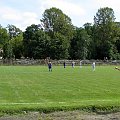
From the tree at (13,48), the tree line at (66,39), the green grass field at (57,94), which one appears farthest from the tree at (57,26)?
the green grass field at (57,94)

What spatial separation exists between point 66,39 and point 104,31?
15198 millimetres

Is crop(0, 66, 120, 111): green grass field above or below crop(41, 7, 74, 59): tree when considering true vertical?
below

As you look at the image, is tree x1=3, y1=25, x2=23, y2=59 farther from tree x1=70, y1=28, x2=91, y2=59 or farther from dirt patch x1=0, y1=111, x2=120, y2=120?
Answer: dirt patch x1=0, y1=111, x2=120, y2=120

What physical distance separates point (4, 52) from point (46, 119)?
136270 mm

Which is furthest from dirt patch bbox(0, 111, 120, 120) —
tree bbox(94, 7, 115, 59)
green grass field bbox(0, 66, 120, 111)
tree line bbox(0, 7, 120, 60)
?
tree bbox(94, 7, 115, 59)

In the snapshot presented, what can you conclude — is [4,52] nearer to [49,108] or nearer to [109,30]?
[109,30]

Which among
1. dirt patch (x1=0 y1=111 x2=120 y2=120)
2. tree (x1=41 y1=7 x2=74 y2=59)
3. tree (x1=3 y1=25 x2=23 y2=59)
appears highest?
tree (x1=41 y1=7 x2=74 y2=59)

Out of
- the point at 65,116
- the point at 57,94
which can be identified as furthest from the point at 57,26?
the point at 65,116

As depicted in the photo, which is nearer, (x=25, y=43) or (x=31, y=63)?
(x=31, y=63)

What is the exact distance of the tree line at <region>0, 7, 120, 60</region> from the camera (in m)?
132

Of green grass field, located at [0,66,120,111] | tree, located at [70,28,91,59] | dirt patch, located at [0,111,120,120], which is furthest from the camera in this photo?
tree, located at [70,28,91,59]

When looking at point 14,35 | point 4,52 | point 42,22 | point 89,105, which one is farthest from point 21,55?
point 89,105

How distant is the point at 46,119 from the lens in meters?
13.6

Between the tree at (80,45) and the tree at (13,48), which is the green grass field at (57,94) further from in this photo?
the tree at (13,48)
